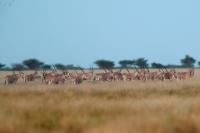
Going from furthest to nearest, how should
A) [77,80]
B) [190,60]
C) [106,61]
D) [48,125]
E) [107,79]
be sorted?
[190,60] < [106,61] < [107,79] < [77,80] < [48,125]

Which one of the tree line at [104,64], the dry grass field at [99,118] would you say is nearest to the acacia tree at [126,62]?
the tree line at [104,64]

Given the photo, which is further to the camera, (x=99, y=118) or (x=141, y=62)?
(x=141, y=62)

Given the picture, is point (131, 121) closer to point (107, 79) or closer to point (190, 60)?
point (107, 79)

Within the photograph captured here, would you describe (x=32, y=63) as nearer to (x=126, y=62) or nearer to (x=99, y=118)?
(x=126, y=62)

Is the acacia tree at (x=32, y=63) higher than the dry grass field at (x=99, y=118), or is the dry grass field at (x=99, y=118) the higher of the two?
the acacia tree at (x=32, y=63)

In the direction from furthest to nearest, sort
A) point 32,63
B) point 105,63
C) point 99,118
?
point 105,63, point 32,63, point 99,118

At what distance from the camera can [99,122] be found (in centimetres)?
1266

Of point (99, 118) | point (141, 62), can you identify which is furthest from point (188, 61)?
point (99, 118)

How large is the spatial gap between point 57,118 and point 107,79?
40447 mm

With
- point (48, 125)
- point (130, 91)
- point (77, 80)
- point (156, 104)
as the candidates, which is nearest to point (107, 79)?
point (77, 80)

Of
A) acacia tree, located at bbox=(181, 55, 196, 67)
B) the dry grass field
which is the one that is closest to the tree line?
acacia tree, located at bbox=(181, 55, 196, 67)

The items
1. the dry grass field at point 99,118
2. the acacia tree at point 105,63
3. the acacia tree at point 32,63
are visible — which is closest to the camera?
the dry grass field at point 99,118

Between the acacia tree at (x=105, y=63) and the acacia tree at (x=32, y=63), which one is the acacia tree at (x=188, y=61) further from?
the acacia tree at (x=32, y=63)

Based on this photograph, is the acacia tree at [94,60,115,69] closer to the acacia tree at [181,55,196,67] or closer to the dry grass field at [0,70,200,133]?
the acacia tree at [181,55,196,67]
